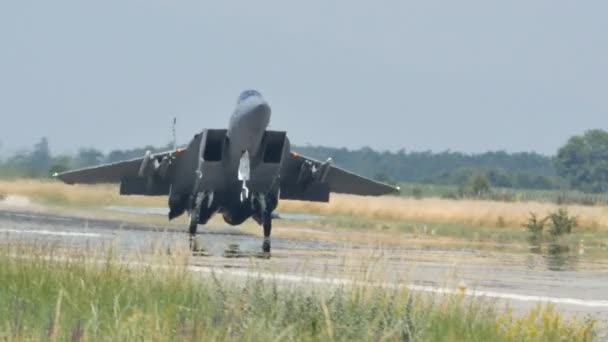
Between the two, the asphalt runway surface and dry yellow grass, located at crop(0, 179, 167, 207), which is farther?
dry yellow grass, located at crop(0, 179, 167, 207)

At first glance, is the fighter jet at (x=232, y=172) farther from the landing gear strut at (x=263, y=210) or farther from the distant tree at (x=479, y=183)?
the distant tree at (x=479, y=183)

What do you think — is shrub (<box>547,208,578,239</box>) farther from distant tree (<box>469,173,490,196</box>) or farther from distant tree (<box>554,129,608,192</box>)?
distant tree (<box>554,129,608,192</box>)

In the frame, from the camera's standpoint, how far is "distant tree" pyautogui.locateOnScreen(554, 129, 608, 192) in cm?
10481

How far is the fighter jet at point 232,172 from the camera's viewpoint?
928 inches

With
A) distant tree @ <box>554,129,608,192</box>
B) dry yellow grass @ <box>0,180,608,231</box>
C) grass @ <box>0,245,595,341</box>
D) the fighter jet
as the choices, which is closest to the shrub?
dry yellow grass @ <box>0,180,608,231</box>

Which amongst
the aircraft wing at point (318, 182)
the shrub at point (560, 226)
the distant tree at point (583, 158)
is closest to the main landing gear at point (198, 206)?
the aircraft wing at point (318, 182)

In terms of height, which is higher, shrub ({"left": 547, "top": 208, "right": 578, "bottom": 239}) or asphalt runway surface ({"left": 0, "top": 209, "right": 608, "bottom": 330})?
shrub ({"left": 547, "top": 208, "right": 578, "bottom": 239})

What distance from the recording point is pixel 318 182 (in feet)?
90.3

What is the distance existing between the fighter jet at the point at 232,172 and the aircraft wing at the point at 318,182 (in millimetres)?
29

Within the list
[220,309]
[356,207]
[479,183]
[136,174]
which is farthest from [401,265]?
[479,183]

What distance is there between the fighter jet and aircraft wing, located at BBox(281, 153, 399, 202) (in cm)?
3

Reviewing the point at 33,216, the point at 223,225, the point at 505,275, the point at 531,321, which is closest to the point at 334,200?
the point at 223,225

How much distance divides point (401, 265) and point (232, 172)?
20.7 feet

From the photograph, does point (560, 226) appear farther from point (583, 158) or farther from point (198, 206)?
point (583, 158)
